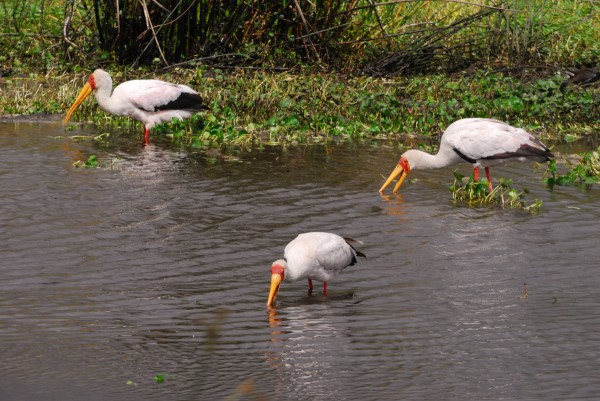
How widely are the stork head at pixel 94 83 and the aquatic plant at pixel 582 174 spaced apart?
5.02 meters

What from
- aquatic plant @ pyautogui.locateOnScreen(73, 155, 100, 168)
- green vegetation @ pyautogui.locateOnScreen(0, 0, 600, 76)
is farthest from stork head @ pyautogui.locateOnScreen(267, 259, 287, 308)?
green vegetation @ pyautogui.locateOnScreen(0, 0, 600, 76)

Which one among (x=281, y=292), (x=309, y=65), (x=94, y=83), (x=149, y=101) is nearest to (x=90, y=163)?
(x=149, y=101)

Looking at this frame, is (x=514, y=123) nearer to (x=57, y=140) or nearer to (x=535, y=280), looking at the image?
(x=57, y=140)

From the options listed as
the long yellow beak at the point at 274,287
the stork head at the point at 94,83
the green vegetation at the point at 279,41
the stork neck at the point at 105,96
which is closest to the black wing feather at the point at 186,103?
the stork neck at the point at 105,96

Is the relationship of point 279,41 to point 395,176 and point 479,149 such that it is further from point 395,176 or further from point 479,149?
point 479,149

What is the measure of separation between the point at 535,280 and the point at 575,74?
8416 mm

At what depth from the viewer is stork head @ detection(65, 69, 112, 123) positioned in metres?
13.3

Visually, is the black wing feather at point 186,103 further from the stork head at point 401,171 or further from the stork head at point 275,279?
the stork head at point 275,279

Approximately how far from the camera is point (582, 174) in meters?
10.8

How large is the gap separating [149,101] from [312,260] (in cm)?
608

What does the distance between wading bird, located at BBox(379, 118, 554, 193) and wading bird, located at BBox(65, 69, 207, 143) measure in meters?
3.19

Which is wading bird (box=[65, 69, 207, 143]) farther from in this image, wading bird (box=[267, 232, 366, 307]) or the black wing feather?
wading bird (box=[267, 232, 366, 307])

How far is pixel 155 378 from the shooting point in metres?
5.73

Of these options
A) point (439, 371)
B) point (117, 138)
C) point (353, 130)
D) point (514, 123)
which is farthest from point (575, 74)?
point (439, 371)
